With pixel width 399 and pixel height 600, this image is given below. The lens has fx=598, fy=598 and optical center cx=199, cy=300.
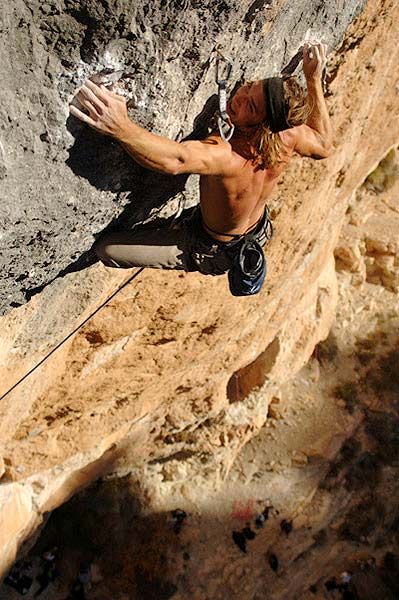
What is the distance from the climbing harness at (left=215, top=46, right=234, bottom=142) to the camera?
7.66 ft

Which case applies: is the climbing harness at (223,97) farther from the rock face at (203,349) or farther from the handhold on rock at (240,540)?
the handhold on rock at (240,540)

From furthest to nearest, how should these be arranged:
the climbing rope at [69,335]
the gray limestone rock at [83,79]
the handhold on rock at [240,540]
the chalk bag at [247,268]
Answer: the handhold on rock at [240,540] → the climbing rope at [69,335] → the chalk bag at [247,268] → the gray limestone rock at [83,79]

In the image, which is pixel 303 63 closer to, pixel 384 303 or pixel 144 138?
pixel 144 138

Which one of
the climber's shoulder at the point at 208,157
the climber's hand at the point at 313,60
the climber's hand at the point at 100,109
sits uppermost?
the climber's hand at the point at 313,60

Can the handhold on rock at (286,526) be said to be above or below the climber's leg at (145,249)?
below

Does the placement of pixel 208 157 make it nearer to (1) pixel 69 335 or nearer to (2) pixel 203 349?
(1) pixel 69 335

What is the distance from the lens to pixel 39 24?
1782mm

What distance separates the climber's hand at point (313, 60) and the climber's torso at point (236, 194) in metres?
Answer: 0.40

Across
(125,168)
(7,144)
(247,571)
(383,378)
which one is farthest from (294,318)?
(7,144)

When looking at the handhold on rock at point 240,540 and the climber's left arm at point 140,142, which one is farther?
the handhold on rock at point 240,540

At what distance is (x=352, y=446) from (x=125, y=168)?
6.90 meters

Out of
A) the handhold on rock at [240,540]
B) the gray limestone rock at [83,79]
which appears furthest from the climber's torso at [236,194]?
the handhold on rock at [240,540]

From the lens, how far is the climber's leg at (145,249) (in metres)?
2.91

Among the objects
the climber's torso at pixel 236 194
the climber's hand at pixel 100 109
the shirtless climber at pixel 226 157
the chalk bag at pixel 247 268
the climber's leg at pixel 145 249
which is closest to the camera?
the climber's hand at pixel 100 109
